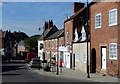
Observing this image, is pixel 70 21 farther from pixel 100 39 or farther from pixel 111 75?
pixel 111 75

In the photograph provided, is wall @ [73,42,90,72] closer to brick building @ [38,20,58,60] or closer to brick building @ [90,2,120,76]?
brick building @ [90,2,120,76]

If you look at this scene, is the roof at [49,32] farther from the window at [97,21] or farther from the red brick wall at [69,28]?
the window at [97,21]

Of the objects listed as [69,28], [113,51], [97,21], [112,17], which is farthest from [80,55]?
[112,17]

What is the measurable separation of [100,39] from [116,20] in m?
4.72

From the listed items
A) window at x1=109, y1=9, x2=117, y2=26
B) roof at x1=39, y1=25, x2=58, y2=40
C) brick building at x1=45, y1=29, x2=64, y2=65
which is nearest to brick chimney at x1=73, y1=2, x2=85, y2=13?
brick building at x1=45, y1=29, x2=64, y2=65

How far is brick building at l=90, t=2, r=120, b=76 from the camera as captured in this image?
31.3 meters

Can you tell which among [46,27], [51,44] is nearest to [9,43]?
[46,27]

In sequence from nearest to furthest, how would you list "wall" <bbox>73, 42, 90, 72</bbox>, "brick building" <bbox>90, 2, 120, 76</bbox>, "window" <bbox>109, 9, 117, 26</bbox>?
1. "brick building" <bbox>90, 2, 120, 76</bbox>
2. "window" <bbox>109, 9, 117, 26</bbox>
3. "wall" <bbox>73, 42, 90, 72</bbox>

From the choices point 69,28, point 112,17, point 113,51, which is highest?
point 69,28

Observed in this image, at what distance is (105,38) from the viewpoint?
112 feet

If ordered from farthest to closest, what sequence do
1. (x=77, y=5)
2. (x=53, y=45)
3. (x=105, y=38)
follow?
1. (x=53, y=45)
2. (x=77, y=5)
3. (x=105, y=38)

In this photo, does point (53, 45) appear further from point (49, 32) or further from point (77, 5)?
point (77, 5)

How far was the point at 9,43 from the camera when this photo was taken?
6511 inches

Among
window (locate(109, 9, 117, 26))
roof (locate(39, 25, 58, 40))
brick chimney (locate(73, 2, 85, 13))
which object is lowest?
window (locate(109, 9, 117, 26))
